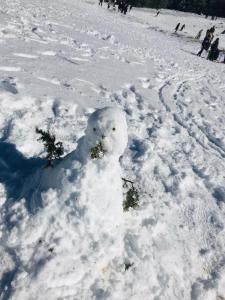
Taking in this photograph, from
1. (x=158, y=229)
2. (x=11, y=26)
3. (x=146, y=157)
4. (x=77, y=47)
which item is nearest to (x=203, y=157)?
(x=146, y=157)

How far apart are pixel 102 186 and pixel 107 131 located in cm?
61

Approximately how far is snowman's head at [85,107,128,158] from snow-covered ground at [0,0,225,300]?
15 mm

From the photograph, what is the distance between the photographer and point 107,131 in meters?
3.65

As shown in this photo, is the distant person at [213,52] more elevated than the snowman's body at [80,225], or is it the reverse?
the snowman's body at [80,225]

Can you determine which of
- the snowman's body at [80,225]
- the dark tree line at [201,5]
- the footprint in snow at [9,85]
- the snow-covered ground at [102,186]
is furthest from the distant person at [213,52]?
the dark tree line at [201,5]

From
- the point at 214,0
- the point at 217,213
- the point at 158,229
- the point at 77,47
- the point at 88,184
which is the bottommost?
the point at 214,0

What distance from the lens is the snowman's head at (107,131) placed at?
3625 millimetres

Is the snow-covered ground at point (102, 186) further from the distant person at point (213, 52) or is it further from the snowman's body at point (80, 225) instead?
the distant person at point (213, 52)

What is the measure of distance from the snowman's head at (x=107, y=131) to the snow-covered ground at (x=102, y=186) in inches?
0.6

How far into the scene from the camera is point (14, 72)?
25.9 ft

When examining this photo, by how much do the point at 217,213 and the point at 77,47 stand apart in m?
8.02

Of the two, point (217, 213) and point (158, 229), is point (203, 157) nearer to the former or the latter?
point (217, 213)

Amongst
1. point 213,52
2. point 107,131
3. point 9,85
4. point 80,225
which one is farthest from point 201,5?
point 80,225

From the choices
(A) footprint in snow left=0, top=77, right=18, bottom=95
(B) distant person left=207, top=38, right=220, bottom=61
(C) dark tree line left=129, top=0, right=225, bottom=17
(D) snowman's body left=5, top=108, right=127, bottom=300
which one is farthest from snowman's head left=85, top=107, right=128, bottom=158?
(C) dark tree line left=129, top=0, right=225, bottom=17
